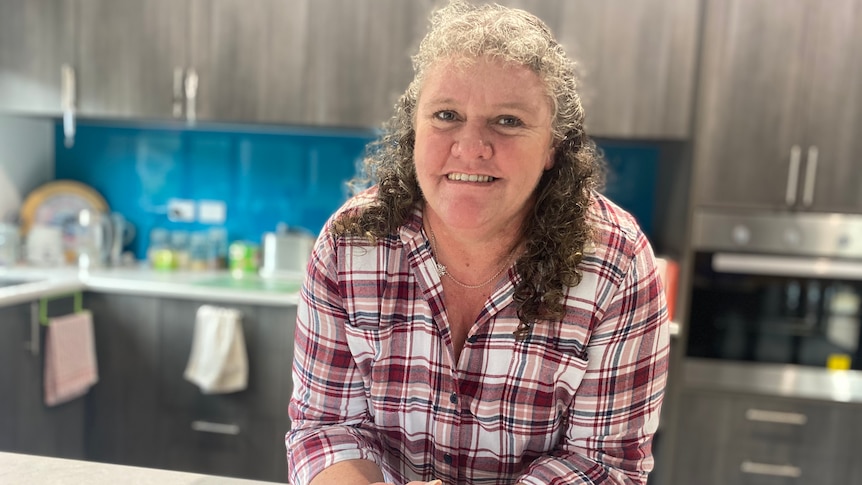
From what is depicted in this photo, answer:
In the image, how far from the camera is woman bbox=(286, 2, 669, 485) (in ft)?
3.01

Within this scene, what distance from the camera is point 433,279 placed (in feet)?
3.31

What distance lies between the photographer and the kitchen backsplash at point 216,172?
2984 mm

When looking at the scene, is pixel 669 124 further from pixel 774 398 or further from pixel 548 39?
pixel 548 39

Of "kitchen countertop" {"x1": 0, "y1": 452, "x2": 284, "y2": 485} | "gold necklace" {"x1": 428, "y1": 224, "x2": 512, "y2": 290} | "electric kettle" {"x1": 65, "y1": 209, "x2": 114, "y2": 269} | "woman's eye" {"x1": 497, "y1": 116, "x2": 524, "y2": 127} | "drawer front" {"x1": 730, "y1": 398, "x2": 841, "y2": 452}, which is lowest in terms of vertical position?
"drawer front" {"x1": 730, "y1": 398, "x2": 841, "y2": 452}

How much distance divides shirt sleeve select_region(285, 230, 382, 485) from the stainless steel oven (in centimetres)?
164

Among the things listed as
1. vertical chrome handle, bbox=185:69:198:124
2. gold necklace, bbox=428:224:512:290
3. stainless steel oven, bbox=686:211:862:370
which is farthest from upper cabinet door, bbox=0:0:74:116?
stainless steel oven, bbox=686:211:862:370

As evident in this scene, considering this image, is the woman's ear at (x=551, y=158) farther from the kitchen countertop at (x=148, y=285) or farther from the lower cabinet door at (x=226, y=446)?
the lower cabinet door at (x=226, y=446)

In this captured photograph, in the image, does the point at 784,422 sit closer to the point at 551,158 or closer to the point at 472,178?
the point at 551,158

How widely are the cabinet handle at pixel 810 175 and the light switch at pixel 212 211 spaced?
2318mm

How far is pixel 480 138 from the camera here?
902 mm

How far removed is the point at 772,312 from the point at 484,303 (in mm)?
1698

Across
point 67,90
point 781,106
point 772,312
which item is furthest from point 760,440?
point 67,90

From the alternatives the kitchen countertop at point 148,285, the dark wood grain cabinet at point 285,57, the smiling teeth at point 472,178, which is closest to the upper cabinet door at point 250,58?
the dark wood grain cabinet at point 285,57

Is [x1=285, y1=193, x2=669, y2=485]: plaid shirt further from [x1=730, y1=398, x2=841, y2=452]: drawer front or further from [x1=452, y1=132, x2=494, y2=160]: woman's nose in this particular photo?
[x1=730, y1=398, x2=841, y2=452]: drawer front
